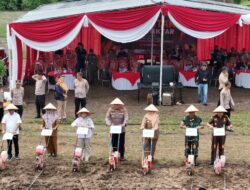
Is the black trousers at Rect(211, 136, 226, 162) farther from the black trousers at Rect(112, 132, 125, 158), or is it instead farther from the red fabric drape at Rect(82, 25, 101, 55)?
the red fabric drape at Rect(82, 25, 101, 55)

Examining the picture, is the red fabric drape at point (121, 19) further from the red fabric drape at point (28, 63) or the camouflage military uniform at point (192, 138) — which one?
the camouflage military uniform at point (192, 138)

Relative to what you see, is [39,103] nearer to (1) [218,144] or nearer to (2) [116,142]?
(2) [116,142]

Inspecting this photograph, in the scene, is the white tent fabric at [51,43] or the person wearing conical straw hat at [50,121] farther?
the white tent fabric at [51,43]

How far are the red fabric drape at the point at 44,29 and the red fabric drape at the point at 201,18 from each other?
3.34 metres

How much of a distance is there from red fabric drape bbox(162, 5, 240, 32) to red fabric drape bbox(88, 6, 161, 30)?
2.39ft

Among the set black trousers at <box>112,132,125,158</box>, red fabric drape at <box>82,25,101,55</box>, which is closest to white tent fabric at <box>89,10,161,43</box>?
red fabric drape at <box>82,25,101,55</box>

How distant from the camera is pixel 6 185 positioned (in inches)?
487

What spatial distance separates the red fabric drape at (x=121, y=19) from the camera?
64.5ft

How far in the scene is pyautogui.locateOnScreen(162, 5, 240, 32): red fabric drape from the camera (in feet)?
64.8

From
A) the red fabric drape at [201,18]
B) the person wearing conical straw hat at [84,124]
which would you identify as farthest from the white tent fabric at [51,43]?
the person wearing conical straw hat at [84,124]

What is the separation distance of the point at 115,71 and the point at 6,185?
36.0 feet

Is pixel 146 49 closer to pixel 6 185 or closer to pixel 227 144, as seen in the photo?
pixel 227 144

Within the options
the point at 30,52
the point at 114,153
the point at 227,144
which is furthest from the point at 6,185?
the point at 30,52

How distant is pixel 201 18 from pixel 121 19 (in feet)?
8.70
